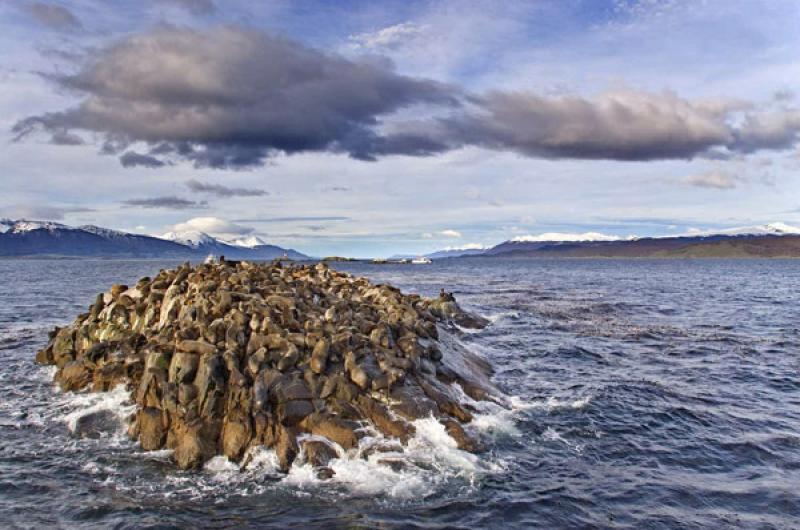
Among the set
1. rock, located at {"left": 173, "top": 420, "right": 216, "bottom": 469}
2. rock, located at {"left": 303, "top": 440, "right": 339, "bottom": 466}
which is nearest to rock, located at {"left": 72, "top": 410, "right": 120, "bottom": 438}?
rock, located at {"left": 173, "top": 420, "right": 216, "bottom": 469}

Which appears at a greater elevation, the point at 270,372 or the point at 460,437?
the point at 270,372

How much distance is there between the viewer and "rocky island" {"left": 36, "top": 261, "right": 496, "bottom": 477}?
19828 mm

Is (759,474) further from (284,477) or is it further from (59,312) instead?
(59,312)

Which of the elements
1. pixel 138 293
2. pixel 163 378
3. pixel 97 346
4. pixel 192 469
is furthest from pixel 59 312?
pixel 192 469

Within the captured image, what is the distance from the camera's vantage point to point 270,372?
2142cm

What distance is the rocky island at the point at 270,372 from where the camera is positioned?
19828 millimetres

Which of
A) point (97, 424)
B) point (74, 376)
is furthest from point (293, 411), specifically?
point (74, 376)

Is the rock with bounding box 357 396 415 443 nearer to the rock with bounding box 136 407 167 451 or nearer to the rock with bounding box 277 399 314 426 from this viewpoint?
the rock with bounding box 277 399 314 426

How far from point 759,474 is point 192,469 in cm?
1824

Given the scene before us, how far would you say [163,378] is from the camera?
22.2 m

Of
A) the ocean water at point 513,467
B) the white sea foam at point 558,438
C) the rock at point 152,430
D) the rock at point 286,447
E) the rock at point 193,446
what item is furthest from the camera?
the white sea foam at point 558,438

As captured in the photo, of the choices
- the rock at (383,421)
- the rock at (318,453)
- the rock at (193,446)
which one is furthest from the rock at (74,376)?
the rock at (383,421)

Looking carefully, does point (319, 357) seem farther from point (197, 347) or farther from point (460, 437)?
point (460, 437)

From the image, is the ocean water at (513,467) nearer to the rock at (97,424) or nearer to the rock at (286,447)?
the rock at (97,424)
